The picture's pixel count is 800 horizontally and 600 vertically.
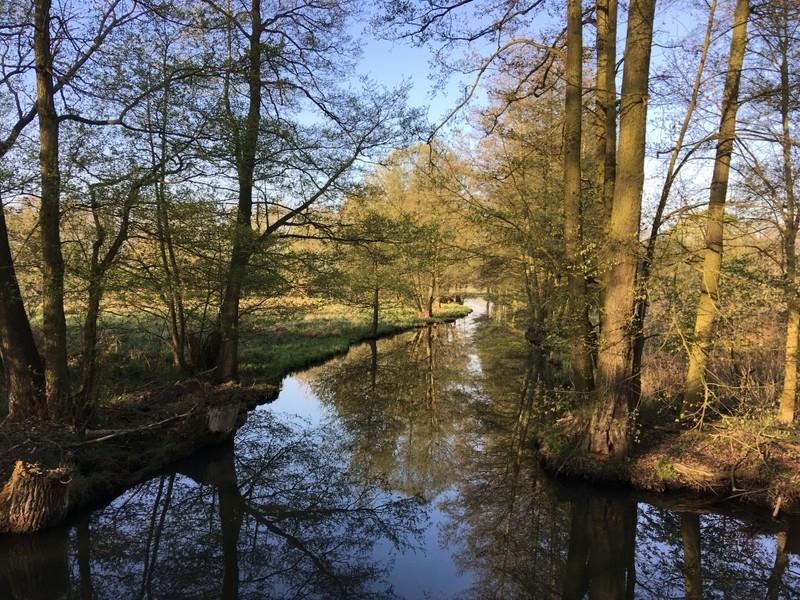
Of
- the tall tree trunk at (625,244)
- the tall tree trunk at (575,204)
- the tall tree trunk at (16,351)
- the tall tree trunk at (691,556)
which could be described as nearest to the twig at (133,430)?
the tall tree trunk at (16,351)

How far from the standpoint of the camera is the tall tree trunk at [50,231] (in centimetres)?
805

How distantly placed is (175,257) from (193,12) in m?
5.11

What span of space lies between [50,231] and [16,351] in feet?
6.55

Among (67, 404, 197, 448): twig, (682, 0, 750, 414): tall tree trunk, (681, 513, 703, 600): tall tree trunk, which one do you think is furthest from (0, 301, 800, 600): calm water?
(682, 0, 750, 414): tall tree trunk

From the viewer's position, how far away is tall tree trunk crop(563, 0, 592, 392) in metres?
9.42

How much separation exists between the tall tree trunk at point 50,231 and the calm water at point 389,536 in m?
1.98

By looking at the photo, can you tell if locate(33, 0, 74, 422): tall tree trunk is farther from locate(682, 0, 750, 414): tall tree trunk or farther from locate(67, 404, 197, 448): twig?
locate(682, 0, 750, 414): tall tree trunk

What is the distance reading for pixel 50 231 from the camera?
8.13 m

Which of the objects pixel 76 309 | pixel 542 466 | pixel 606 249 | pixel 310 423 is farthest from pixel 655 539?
pixel 76 309

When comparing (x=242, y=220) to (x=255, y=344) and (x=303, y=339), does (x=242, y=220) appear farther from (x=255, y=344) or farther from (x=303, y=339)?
(x=303, y=339)

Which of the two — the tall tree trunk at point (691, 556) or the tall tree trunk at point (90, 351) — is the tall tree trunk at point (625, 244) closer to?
the tall tree trunk at point (691, 556)

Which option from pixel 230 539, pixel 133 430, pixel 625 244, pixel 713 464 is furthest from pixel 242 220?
pixel 713 464

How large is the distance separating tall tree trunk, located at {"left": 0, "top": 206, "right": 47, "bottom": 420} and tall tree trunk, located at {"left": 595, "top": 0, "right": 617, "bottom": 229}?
949 cm

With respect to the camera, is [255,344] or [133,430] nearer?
[133,430]
